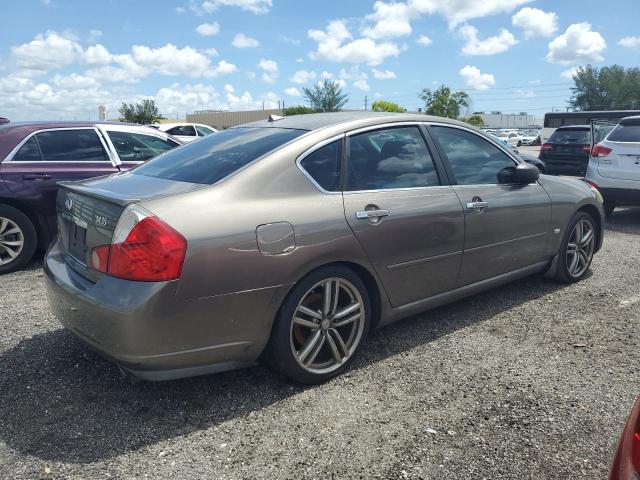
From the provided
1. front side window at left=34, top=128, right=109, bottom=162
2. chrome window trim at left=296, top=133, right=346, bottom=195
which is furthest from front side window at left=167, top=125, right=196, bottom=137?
chrome window trim at left=296, top=133, right=346, bottom=195

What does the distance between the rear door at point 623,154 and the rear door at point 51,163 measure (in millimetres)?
7033

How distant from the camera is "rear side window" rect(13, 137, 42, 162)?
17.6ft

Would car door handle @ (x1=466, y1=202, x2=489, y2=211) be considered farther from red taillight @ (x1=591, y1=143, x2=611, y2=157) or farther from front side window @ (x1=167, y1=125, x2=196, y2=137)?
front side window @ (x1=167, y1=125, x2=196, y2=137)

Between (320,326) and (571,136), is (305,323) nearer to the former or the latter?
(320,326)

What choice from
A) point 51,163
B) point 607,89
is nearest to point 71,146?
point 51,163

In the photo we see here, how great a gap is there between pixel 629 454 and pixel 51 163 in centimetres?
567

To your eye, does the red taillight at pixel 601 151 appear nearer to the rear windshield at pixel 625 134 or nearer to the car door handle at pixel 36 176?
the rear windshield at pixel 625 134

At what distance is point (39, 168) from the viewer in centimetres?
541

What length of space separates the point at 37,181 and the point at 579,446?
206 inches

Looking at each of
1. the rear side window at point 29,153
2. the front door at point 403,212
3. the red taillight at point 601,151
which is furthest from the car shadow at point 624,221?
the rear side window at point 29,153

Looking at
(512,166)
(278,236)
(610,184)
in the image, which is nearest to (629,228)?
(610,184)

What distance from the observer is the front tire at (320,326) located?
2852 mm

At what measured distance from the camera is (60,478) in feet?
7.41

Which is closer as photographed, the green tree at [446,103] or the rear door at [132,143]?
the rear door at [132,143]
